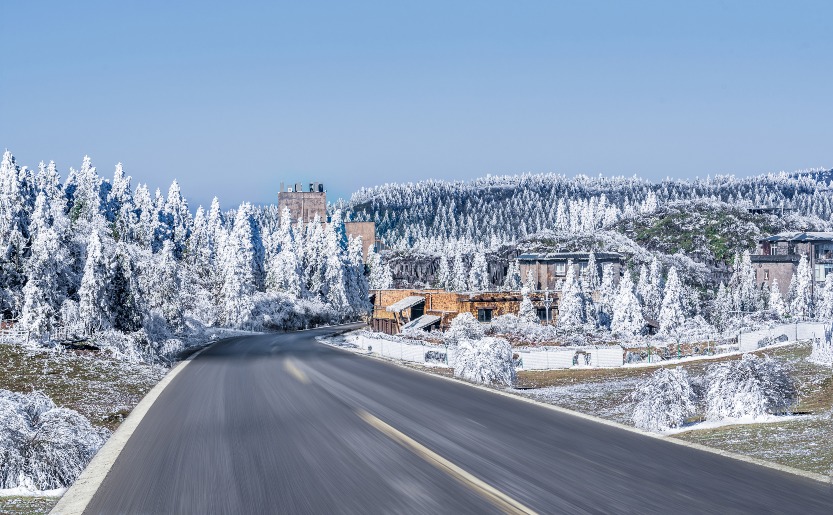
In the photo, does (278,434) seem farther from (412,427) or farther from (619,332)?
(619,332)

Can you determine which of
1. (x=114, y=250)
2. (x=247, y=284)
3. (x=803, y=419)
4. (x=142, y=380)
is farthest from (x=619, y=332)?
(x=803, y=419)

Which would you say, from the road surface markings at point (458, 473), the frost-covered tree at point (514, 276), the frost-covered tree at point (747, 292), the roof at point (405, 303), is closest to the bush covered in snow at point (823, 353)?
the road surface markings at point (458, 473)

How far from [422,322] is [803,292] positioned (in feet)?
265

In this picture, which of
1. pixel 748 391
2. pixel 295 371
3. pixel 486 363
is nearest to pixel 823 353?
pixel 486 363

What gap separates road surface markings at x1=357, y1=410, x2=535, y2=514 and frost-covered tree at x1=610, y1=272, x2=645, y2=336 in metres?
79.1

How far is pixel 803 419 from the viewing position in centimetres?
1364

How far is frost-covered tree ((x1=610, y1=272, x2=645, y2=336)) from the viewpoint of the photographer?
3499 inches

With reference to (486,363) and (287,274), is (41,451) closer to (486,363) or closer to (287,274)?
(486,363)

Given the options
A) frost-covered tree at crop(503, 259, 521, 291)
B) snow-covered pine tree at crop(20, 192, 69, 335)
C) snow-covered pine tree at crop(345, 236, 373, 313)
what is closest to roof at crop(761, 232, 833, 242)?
frost-covered tree at crop(503, 259, 521, 291)

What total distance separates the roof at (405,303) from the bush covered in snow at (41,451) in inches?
2670

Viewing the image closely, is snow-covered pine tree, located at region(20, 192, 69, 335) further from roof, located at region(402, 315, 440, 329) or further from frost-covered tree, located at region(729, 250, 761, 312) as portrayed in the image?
frost-covered tree, located at region(729, 250, 761, 312)

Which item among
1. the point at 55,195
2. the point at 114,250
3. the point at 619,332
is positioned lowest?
the point at 619,332

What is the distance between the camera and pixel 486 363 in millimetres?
25750

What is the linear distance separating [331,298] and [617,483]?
4295 inches
